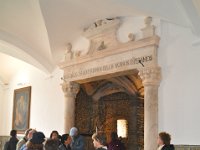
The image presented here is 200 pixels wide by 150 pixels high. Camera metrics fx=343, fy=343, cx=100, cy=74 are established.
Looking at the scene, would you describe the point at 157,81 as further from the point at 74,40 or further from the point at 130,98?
the point at 130,98

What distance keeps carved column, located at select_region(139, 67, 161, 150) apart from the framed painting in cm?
575

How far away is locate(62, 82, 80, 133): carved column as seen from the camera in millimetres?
9117

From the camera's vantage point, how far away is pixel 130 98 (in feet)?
37.0

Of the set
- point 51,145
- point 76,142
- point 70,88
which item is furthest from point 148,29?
point 51,145

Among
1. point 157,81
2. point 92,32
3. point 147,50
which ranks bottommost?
point 157,81

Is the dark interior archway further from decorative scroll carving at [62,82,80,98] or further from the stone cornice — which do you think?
the stone cornice

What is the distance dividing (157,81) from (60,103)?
12.7ft

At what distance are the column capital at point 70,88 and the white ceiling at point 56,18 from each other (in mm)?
1010

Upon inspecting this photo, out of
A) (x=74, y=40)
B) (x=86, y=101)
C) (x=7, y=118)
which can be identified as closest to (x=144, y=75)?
(x=74, y=40)

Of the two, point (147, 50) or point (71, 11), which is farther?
point (71, 11)

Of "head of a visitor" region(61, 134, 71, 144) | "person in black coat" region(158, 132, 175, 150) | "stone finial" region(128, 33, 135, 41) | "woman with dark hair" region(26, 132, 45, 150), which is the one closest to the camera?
"woman with dark hair" region(26, 132, 45, 150)

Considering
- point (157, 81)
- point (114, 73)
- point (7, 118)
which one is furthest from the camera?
point (7, 118)

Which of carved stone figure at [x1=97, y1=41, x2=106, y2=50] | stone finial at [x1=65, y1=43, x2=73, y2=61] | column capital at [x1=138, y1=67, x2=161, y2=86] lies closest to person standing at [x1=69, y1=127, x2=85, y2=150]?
column capital at [x1=138, y1=67, x2=161, y2=86]

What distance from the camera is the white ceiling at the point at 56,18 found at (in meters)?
6.43
